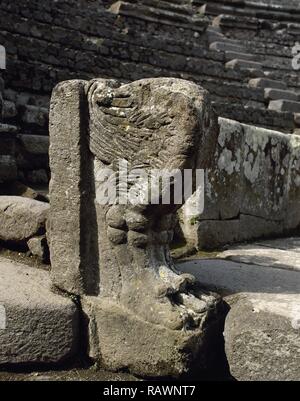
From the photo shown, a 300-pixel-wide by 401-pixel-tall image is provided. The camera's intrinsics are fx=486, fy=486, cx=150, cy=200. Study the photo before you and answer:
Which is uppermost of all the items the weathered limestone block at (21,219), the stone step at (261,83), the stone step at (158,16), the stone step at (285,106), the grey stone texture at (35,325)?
the stone step at (158,16)

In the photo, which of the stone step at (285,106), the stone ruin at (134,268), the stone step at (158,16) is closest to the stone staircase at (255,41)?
the stone step at (285,106)

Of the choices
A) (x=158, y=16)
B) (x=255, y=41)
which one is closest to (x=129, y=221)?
(x=158, y=16)

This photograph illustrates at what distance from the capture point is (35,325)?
214 cm

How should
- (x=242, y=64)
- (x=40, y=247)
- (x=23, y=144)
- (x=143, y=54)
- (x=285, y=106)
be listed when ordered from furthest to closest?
(x=242, y=64), (x=285, y=106), (x=143, y=54), (x=23, y=144), (x=40, y=247)

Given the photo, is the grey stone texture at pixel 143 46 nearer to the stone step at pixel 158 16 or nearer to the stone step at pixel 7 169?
the stone step at pixel 158 16

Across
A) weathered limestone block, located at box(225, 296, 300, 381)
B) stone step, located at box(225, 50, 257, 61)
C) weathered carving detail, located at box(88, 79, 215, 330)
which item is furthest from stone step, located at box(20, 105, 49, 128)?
stone step, located at box(225, 50, 257, 61)

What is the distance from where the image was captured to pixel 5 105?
4875mm

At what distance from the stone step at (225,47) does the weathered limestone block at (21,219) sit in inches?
349

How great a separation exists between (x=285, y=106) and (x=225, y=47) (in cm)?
237

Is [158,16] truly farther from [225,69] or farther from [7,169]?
[7,169]

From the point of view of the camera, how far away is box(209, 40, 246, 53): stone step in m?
11.2

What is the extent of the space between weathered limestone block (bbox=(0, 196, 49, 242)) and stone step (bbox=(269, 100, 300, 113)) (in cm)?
810

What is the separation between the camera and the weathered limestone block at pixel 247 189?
11.7 feet

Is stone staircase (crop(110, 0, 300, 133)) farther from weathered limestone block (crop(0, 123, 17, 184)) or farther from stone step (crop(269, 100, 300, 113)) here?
weathered limestone block (crop(0, 123, 17, 184))
